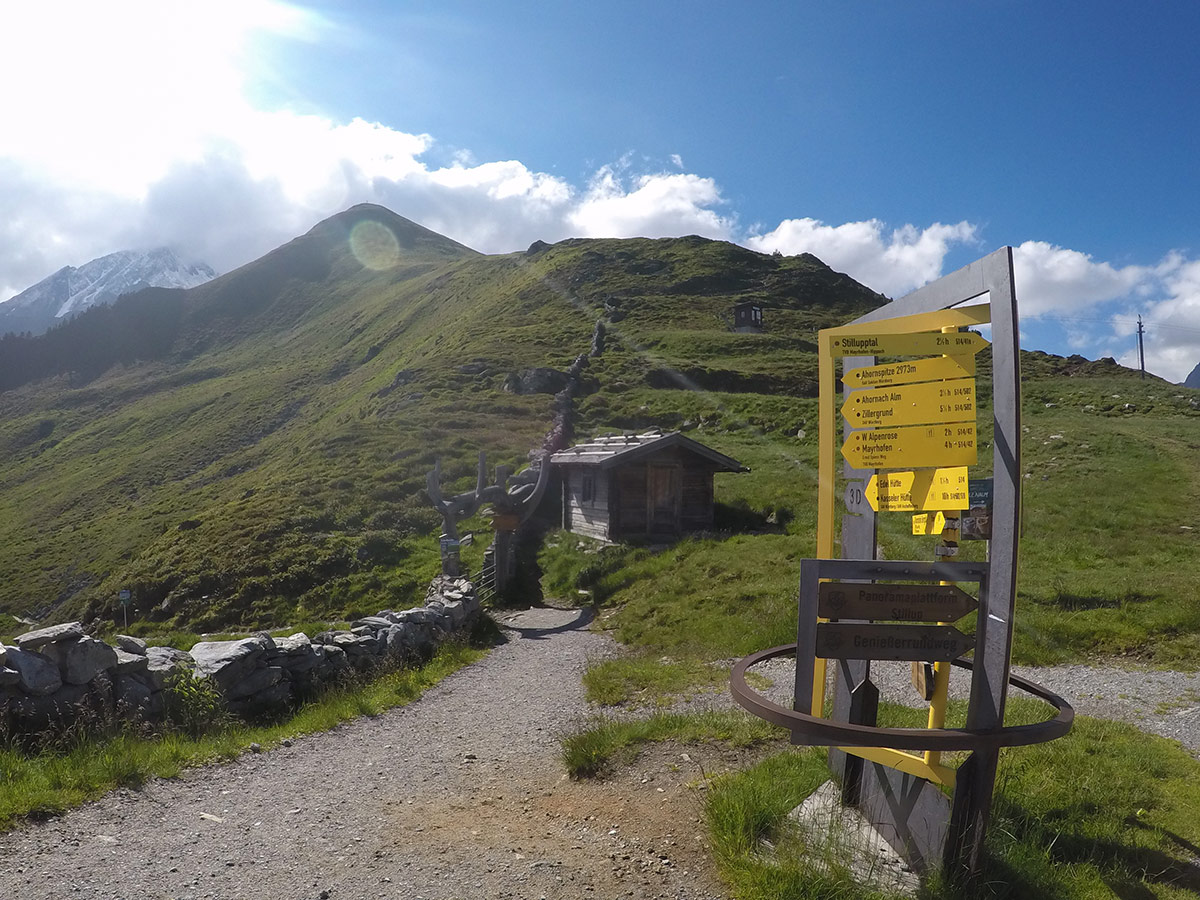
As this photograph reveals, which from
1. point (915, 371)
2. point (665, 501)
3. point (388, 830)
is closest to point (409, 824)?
point (388, 830)

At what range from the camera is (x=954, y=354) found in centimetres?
425

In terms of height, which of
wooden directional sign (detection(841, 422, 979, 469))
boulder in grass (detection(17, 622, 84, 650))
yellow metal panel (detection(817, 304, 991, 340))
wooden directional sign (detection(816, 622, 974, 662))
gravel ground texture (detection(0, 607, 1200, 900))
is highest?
yellow metal panel (detection(817, 304, 991, 340))

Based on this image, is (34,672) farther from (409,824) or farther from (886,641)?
(886,641)

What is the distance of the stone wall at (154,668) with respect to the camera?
7.52 metres

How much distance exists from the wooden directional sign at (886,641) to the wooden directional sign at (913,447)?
951mm

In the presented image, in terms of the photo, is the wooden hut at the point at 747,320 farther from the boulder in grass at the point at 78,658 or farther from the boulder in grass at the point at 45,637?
the boulder in grass at the point at 45,637

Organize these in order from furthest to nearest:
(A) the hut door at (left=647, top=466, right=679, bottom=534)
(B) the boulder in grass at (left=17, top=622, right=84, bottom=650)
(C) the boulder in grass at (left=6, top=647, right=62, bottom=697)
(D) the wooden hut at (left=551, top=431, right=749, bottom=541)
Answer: (A) the hut door at (left=647, top=466, right=679, bottom=534)
(D) the wooden hut at (left=551, top=431, right=749, bottom=541)
(B) the boulder in grass at (left=17, top=622, right=84, bottom=650)
(C) the boulder in grass at (left=6, top=647, right=62, bottom=697)

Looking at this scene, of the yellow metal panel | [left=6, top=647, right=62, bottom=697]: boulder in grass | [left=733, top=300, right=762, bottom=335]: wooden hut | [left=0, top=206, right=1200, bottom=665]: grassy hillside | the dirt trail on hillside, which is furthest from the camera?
[left=733, top=300, right=762, bottom=335]: wooden hut

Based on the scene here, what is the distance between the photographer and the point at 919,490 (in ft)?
14.6

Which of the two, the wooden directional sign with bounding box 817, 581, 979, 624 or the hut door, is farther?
the hut door

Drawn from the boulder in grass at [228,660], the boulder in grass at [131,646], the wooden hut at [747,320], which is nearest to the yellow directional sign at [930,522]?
the boulder in grass at [228,660]

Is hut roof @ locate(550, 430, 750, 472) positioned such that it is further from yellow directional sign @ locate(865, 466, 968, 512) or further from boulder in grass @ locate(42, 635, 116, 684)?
yellow directional sign @ locate(865, 466, 968, 512)

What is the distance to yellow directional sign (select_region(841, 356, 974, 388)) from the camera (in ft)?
13.9

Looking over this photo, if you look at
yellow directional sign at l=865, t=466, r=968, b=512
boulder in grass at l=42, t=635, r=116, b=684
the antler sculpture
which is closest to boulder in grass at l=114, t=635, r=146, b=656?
boulder in grass at l=42, t=635, r=116, b=684
